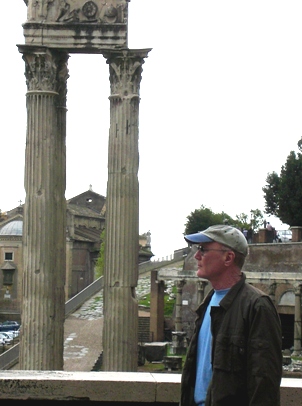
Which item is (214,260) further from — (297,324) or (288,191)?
(288,191)

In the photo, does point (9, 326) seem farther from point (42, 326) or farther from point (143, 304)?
point (42, 326)

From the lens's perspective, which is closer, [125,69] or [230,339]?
[230,339]

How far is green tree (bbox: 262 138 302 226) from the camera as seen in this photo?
46.2m

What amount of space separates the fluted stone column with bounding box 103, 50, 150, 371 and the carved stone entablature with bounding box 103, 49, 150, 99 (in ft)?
0.54

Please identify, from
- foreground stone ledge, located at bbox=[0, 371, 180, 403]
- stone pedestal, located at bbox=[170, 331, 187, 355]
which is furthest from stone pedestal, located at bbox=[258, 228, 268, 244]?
foreground stone ledge, located at bbox=[0, 371, 180, 403]

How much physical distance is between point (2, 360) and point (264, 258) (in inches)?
469

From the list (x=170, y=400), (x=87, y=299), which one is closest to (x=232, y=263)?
(x=170, y=400)

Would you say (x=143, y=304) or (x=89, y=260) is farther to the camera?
(x=89, y=260)

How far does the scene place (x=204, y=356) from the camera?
4.45 metres

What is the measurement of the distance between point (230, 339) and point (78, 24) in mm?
10071

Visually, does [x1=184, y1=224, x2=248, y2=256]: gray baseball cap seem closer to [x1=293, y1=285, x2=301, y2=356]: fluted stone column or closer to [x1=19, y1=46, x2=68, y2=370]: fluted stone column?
[x1=19, y1=46, x2=68, y2=370]: fluted stone column

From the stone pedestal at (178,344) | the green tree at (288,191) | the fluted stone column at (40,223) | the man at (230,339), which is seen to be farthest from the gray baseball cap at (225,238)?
the green tree at (288,191)

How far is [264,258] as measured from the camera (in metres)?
35.2

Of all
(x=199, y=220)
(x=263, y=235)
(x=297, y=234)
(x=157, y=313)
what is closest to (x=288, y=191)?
(x=263, y=235)
